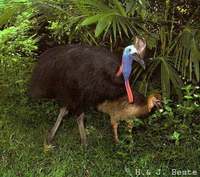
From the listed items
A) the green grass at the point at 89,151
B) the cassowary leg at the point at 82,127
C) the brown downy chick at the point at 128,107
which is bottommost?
the green grass at the point at 89,151

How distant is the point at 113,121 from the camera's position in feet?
15.9

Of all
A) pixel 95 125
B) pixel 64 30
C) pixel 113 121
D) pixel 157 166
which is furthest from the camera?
pixel 64 30

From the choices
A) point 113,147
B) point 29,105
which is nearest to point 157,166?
point 113,147

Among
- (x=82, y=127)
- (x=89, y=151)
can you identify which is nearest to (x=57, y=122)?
(x=82, y=127)

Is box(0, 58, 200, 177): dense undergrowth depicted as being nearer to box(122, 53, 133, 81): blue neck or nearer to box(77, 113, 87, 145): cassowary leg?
box(77, 113, 87, 145): cassowary leg

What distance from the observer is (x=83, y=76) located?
4.59 m

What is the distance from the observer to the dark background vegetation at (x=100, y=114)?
462 centimetres

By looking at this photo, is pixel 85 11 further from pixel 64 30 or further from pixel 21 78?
pixel 21 78

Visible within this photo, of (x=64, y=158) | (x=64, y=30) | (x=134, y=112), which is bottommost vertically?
(x=64, y=158)

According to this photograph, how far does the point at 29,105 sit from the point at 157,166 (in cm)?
153

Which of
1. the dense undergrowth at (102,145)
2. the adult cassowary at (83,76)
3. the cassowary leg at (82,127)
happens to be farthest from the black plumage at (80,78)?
the dense undergrowth at (102,145)

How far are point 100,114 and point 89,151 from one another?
0.59m

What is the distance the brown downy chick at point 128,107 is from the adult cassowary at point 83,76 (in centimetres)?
7

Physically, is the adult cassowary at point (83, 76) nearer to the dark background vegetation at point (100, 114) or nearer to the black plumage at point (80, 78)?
the black plumage at point (80, 78)
